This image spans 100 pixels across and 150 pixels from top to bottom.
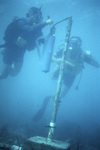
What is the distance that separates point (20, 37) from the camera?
613cm

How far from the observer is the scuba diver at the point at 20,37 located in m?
5.87

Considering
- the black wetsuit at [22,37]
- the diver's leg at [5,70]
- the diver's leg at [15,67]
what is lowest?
the diver's leg at [5,70]

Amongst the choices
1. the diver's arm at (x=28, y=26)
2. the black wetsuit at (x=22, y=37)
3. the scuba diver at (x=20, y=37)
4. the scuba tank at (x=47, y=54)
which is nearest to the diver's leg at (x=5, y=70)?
the scuba diver at (x=20, y=37)

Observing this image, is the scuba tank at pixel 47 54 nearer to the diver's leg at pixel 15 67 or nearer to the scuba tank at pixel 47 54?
the scuba tank at pixel 47 54

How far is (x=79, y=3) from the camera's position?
64.3 ft

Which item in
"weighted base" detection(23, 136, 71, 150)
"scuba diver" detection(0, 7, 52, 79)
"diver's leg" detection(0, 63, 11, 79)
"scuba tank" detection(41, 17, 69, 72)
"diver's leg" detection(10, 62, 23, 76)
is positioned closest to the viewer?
"weighted base" detection(23, 136, 71, 150)

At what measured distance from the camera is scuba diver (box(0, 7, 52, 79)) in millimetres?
5873

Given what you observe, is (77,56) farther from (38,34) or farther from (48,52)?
(48,52)

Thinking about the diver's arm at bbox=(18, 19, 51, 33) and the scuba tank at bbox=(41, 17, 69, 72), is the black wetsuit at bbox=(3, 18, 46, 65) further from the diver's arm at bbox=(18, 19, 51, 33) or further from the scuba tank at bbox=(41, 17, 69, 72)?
the scuba tank at bbox=(41, 17, 69, 72)

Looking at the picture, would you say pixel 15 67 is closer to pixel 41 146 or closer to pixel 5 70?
pixel 5 70

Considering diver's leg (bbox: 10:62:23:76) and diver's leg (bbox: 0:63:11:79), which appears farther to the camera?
diver's leg (bbox: 10:62:23:76)

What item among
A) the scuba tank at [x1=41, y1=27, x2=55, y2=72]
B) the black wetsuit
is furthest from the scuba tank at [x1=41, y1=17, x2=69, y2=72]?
the black wetsuit

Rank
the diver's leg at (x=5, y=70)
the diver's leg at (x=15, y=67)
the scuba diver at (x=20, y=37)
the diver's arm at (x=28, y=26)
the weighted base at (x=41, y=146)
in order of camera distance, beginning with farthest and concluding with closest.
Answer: the diver's leg at (x=15, y=67) → the diver's leg at (x=5, y=70) → the scuba diver at (x=20, y=37) → the diver's arm at (x=28, y=26) → the weighted base at (x=41, y=146)

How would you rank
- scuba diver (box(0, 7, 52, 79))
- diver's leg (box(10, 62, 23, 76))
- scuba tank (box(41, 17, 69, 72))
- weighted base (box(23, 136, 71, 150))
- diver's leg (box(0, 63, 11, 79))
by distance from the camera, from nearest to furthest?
weighted base (box(23, 136, 71, 150)) < scuba tank (box(41, 17, 69, 72)) < scuba diver (box(0, 7, 52, 79)) < diver's leg (box(0, 63, 11, 79)) < diver's leg (box(10, 62, 23, 76))
